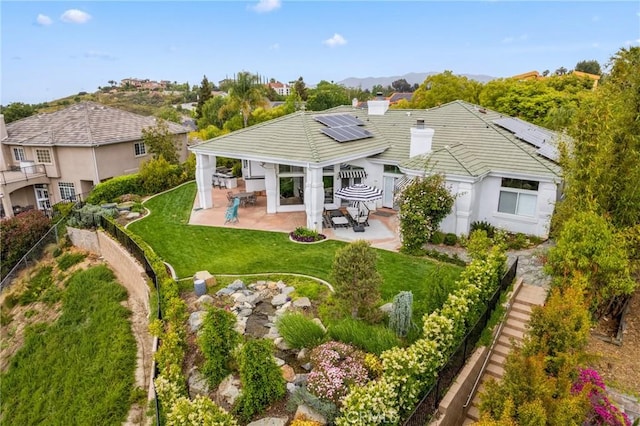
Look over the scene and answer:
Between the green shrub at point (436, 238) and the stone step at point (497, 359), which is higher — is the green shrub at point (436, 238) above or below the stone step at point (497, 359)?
above

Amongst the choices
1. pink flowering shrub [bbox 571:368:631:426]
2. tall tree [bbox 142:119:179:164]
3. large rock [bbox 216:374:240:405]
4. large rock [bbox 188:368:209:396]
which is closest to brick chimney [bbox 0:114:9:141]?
tall tree [bbox 142:119:179:164]

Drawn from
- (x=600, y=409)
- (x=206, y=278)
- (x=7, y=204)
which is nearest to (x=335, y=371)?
(x=600, y=409)

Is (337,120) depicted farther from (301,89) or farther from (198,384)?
(301,89)

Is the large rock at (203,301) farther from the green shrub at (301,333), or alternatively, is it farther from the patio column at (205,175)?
the patio column at (205,175)

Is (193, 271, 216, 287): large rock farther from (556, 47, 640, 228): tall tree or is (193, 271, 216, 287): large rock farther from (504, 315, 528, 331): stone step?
(556, 47, 640, 228): tall tree

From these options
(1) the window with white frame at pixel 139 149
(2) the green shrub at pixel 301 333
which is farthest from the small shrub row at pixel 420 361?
(1) the window with white frame at pixel 139 149
